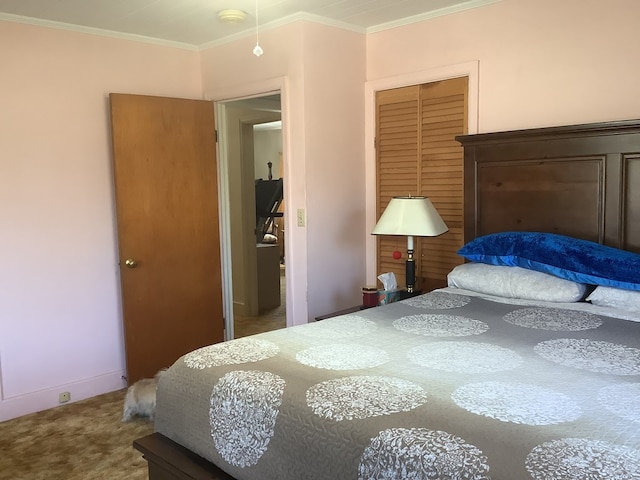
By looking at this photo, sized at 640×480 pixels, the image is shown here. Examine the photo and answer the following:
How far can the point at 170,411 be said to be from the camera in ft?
6.17

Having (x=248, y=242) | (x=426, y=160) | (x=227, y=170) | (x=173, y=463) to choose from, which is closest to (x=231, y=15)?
(x=227, y=170)

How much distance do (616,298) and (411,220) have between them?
1.04 meters

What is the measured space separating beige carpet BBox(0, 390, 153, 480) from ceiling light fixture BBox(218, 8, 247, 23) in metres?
2.25

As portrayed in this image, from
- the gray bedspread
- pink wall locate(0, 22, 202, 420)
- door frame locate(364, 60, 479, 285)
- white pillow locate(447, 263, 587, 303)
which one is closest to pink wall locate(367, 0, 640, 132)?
door frame locate(364, 60, 479, 285)

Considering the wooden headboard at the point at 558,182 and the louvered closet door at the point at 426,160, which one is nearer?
the wooden headboard at the point at 558,182

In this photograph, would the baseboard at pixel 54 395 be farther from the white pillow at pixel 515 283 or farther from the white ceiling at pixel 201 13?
the white pillow at pixel 515 283

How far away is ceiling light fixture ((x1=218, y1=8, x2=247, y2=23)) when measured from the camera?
9.97ft

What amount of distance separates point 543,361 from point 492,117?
1.73 metres

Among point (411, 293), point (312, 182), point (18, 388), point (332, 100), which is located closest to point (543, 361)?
point (411, 293)

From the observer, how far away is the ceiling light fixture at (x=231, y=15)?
3.04 metres

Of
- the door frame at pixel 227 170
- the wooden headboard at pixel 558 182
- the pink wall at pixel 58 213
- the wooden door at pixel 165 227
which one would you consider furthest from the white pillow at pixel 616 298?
the pink wall at pixel 58 213

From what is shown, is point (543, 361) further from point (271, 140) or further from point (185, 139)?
point (271, 140)

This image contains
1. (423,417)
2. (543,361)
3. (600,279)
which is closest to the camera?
(423,417)

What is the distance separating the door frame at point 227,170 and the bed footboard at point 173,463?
1608 millimetres
